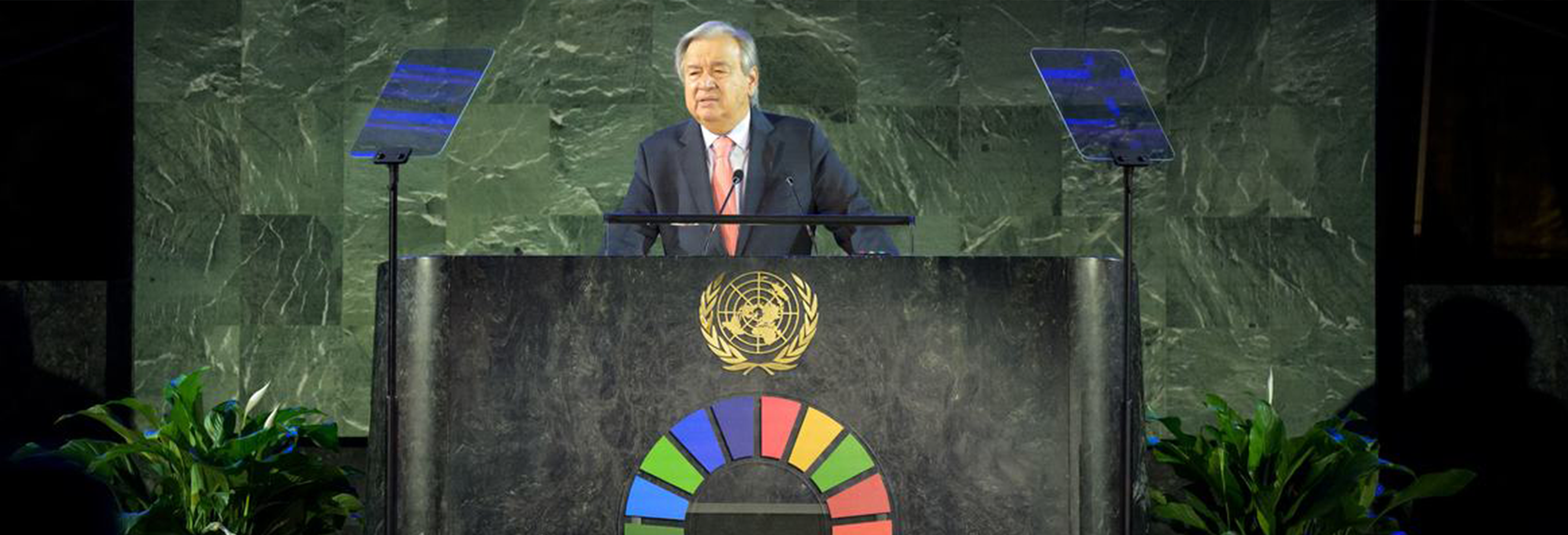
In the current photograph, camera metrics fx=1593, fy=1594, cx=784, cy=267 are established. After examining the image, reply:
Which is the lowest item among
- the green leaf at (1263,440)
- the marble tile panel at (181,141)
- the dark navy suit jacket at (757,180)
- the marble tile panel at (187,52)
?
the green leaf at (1263,440)

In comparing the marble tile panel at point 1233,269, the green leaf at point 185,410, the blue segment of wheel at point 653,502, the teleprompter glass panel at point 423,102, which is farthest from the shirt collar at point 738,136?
the marble tile panel at point 1233,269

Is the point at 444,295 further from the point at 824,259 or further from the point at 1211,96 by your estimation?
the point at 1211,96

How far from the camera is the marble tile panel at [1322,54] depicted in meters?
6.51

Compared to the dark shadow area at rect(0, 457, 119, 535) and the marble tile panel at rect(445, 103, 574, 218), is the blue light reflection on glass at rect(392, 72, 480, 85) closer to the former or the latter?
the dark shadow area at rect(0, 457, 119, 535)

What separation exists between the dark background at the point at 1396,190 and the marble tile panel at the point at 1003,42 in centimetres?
135

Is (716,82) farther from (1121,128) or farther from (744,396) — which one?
(744,396)

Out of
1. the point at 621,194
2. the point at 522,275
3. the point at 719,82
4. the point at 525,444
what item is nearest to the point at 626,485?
the point at 525,444

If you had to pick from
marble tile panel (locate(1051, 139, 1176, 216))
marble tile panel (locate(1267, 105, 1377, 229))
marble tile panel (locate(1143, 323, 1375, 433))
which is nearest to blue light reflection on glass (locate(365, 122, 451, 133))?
marble tile panel (locate(1051, 139, 1176, 216))

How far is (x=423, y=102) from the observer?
321 centimetres

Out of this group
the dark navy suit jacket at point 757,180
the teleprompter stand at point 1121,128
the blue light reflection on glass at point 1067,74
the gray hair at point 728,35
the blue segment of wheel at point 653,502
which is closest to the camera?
the blue segment of wheel at point 653,502

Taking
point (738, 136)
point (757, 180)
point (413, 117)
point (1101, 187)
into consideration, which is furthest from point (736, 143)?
point (1101, 187)

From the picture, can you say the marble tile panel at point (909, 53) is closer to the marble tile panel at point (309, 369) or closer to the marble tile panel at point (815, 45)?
the marble tile panel at point (815, 45)

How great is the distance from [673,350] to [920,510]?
0.53 metres

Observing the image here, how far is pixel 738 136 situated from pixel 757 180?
168mm
